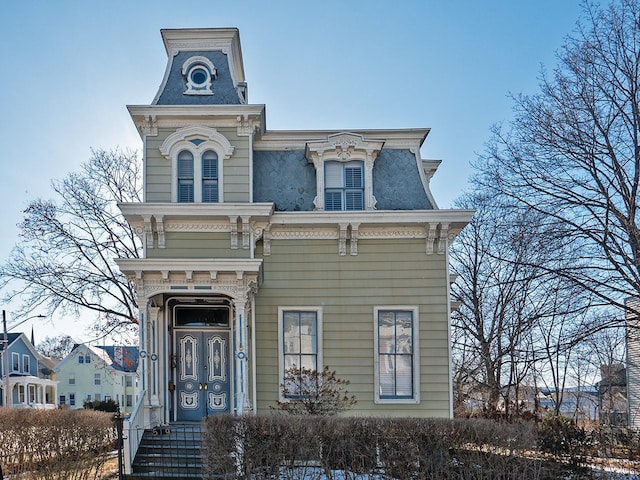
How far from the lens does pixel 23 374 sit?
50.6 metres

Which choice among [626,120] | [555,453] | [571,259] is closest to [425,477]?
[555,453]

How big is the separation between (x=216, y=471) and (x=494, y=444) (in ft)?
12.4

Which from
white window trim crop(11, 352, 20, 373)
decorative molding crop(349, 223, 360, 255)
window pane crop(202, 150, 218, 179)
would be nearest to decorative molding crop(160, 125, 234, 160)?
window pane crop(202, 150, 218, 179)

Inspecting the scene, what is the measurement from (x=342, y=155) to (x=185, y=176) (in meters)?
3.34

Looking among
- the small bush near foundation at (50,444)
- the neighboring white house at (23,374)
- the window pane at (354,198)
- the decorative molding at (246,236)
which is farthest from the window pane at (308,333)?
the neighboring white house at (23,374)

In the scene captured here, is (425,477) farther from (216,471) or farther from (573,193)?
(573,193)

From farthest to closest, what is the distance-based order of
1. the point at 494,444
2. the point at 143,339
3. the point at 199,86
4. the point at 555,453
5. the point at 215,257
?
the point at 199,86 < the point at 215,257 < the point at 143,339 < the point at 555,453 < the point at 494,444

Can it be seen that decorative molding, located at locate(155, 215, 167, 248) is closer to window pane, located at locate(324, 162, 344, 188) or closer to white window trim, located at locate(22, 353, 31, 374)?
window pane, located at locate(324, 162, 344, 188)

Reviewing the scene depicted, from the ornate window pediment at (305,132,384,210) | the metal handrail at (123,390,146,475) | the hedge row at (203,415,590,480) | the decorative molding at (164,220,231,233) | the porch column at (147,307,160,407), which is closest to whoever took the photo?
the hedge row at (203,415,590,480)

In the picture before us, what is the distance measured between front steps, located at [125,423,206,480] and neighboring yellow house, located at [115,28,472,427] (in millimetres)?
1112

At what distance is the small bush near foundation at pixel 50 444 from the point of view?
37.1 feet

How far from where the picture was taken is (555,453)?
10516 millimetres

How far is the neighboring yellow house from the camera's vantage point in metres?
13.6

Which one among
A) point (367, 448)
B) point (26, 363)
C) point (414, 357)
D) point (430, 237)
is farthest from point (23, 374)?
point (367, 448)
